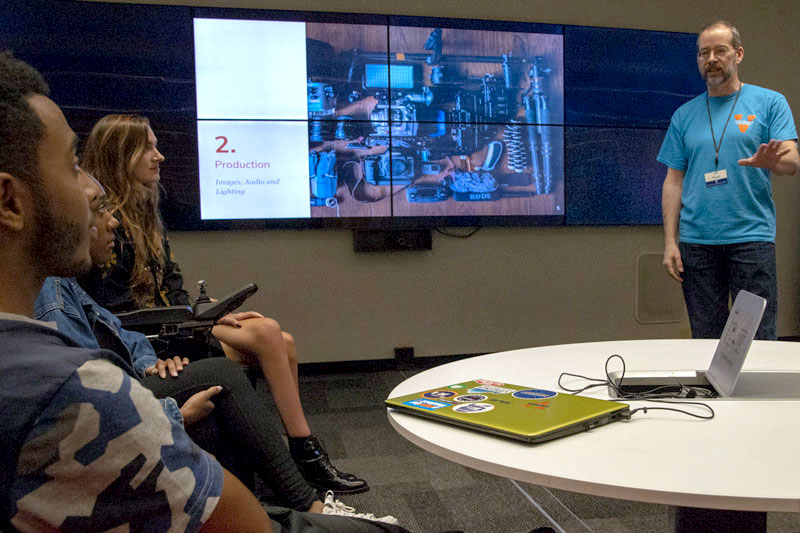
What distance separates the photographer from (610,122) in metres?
3.98

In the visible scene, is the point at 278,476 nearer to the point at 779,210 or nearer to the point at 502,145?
the point at 502,145

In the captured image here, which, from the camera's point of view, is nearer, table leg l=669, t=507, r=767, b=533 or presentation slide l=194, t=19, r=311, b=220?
table leg l=669, t=507, r=767, b=533

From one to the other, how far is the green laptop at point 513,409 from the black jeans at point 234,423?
54 centimetres

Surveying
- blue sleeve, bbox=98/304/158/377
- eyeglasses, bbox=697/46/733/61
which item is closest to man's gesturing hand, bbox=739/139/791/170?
eyeglasses, bbox=697/46/733/61

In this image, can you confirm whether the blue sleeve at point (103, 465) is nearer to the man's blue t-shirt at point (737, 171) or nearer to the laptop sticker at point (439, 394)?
the laptop sticker at point (439, 394)

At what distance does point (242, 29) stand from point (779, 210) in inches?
158

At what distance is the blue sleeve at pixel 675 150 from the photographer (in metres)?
2.48

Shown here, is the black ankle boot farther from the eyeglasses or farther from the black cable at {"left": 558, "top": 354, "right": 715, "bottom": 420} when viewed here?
the eyeglasses

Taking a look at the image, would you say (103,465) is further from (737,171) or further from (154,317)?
(737,171)

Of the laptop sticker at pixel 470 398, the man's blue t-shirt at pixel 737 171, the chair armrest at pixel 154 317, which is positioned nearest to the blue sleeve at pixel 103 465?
the laptop sticker at pixel 470 398

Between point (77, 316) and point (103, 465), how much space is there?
93 centimetres

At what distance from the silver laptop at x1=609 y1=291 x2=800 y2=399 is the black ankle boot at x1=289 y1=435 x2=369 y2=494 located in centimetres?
108

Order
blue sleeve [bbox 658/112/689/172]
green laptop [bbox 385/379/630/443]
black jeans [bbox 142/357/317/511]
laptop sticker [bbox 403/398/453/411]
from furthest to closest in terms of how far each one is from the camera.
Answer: blue sleeve [bbox 658/112/689/172], black jeans [bbox 142/357/317/511], laptop sticker [bbox 403/398/453/411], green laptop [bbox 385/379/630/443]

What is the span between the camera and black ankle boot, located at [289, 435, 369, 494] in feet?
6.28
